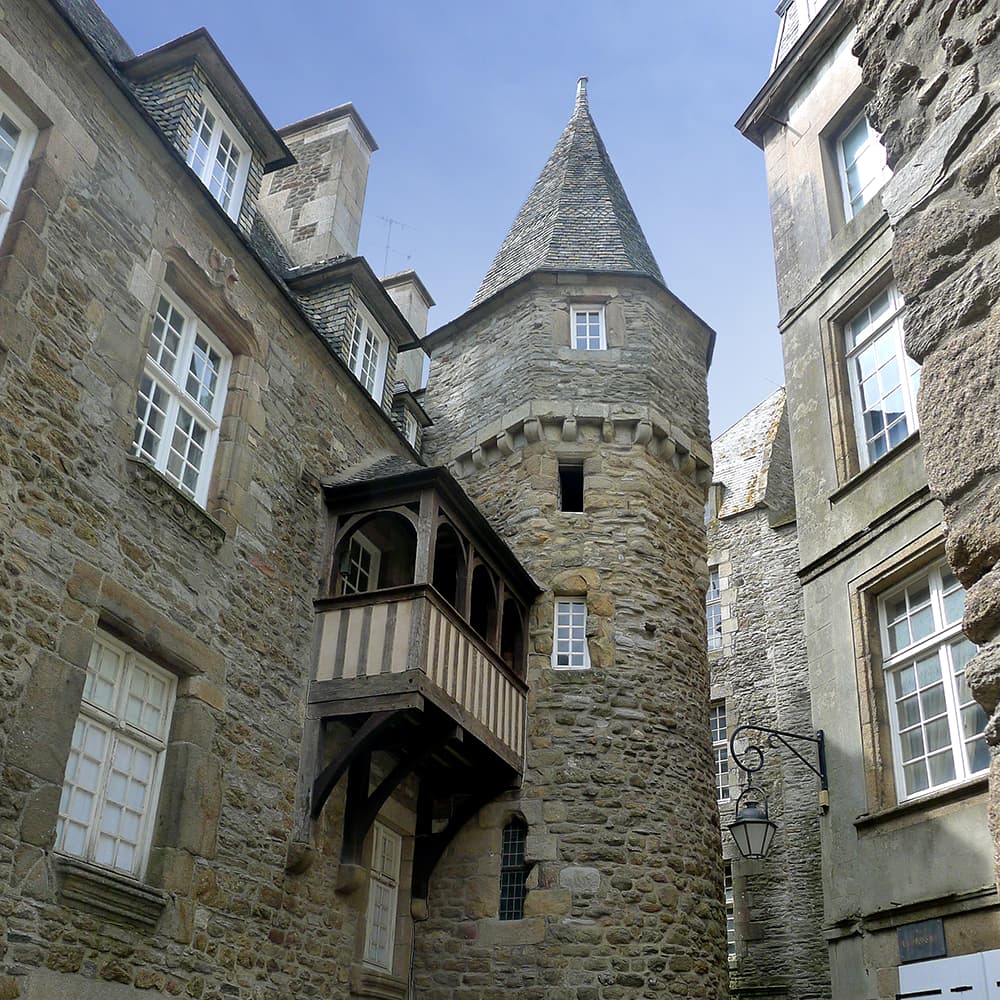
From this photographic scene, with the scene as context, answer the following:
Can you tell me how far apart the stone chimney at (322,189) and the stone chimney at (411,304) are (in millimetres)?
2753

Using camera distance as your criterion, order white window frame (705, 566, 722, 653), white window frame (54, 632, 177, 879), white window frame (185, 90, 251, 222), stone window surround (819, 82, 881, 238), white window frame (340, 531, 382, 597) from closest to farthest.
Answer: white window frame (54, 632, 177, 879)
white window frame (185, 90, 251, 222)
stone window surround (819, 82, 881, 238)
white window frame (340, 531, 382, 597)
white window frame (705, 566, 722, 653)

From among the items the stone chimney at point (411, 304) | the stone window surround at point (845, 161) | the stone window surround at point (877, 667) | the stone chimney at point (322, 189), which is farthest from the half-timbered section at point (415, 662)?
the stone chimney at point (411, 304)

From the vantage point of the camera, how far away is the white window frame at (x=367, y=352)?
1123 cm

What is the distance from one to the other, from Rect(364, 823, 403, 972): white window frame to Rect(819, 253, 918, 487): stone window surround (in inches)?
206

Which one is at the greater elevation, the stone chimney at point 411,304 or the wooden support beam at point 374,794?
the stone chimney at point 411,304

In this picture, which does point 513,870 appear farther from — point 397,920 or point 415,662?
point 415,662

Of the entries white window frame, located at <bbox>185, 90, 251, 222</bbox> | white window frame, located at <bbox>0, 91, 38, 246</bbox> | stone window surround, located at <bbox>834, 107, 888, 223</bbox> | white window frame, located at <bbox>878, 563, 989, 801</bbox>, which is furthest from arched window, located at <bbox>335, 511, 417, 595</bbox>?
stone window surround, located at <bbox>834, 107, 888, 223</bbox>

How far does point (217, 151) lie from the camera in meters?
9.44

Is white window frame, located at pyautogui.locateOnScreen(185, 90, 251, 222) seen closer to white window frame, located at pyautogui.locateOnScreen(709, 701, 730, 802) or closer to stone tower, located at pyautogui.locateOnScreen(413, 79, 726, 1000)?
stone tower, located at pyautogui.locateOnScreen(413, 79, 726, 1000)

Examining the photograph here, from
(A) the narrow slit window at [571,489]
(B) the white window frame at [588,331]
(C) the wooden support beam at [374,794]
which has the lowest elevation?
(C) the wooden support beam at [374,794]

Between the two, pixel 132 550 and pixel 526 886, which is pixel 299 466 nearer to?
pixel 132 550

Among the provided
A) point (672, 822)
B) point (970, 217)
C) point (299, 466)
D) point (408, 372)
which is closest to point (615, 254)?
point (408, 372)

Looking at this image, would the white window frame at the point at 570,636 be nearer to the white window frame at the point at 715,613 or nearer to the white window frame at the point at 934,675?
the white window frame at the point at 934,675

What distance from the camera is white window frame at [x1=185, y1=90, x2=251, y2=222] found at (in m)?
9.03
